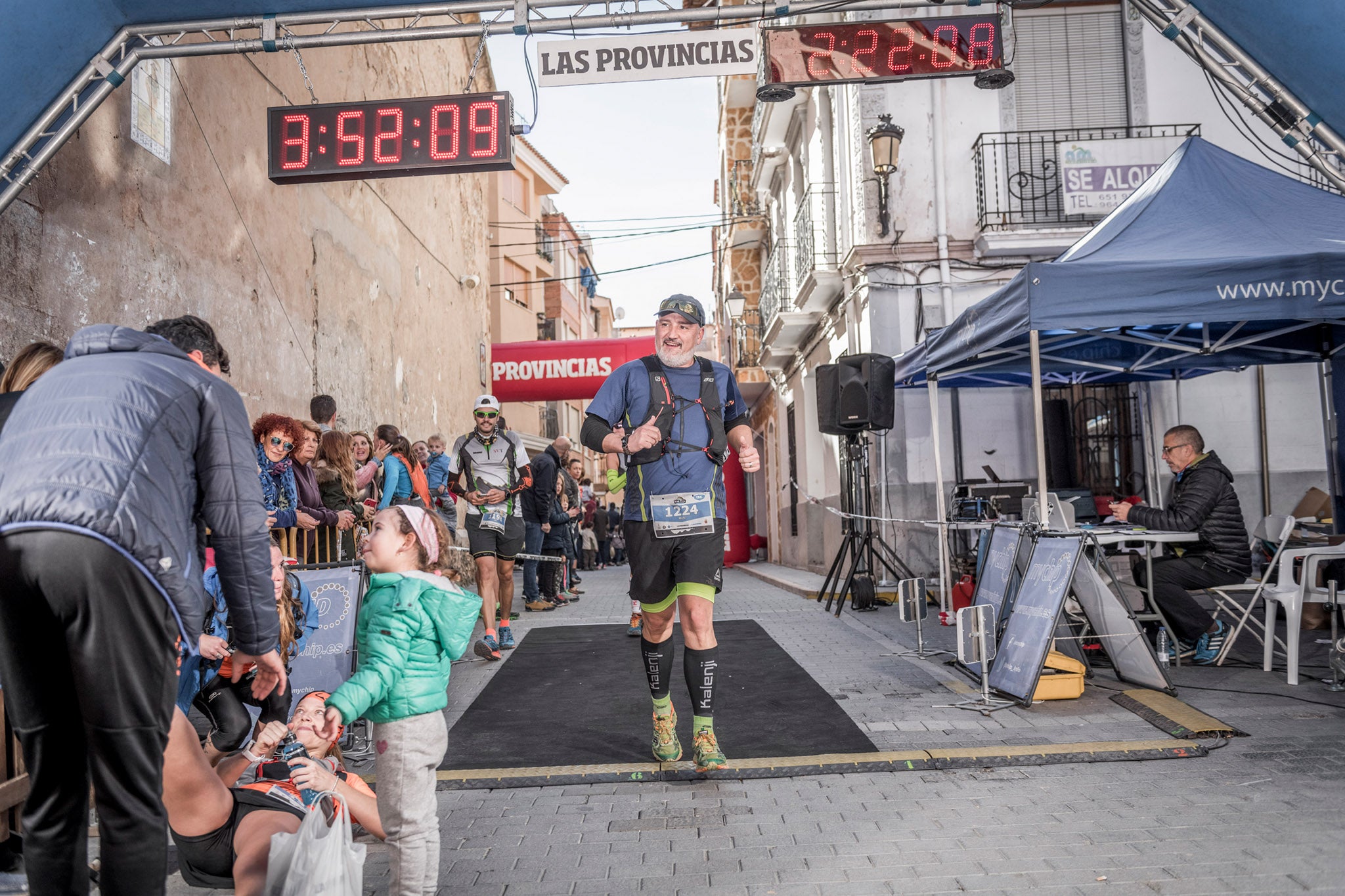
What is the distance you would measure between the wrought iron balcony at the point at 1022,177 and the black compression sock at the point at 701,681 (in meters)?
9.47

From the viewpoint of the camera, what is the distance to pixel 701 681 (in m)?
4.69

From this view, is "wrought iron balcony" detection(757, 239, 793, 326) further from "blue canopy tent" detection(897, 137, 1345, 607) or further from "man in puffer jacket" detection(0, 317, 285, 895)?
"man in puffer jacket" detection(0, 317, 285, 895)

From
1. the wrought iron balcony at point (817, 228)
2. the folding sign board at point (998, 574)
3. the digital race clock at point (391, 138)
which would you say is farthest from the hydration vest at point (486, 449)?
the wrought iron balcony at point (817, 228)

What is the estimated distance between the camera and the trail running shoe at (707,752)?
454 centimetres

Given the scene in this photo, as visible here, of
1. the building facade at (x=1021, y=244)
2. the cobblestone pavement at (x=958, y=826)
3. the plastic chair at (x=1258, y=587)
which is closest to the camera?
the cobblestone pavement at (x=958, y=826)

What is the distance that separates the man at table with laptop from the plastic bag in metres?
5.83

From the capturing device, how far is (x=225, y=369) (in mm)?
3119

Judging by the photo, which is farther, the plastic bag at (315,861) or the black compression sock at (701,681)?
the black compression sock at (701,681)

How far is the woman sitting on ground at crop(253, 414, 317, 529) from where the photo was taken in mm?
5832

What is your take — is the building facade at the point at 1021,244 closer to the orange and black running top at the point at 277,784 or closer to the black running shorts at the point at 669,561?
the black running shorts at the point at 669,561

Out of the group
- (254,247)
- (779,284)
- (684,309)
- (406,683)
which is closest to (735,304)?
(779,284)

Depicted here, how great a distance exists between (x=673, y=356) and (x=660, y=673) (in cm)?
147

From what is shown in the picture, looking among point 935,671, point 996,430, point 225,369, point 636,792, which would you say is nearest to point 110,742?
point 225,369

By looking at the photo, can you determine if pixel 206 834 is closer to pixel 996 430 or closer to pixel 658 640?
pixel 658 640
